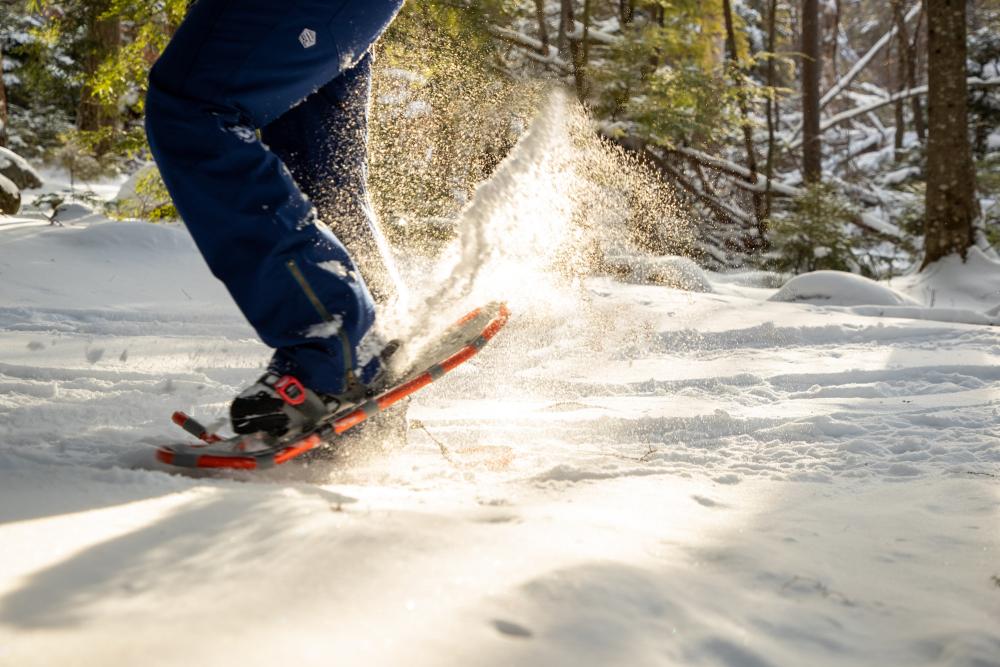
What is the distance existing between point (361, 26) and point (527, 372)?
1525 millimetres

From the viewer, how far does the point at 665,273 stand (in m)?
6.23

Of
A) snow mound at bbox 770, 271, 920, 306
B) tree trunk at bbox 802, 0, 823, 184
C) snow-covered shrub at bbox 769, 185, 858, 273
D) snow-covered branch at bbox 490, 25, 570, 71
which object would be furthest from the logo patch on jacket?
tree trunk at bbox 802, 0, 823, 184

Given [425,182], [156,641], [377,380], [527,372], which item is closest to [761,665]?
[156,641]

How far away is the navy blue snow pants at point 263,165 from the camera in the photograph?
1.54 metres

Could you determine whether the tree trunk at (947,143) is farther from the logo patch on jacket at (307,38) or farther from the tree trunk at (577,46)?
the logo patch on jacket at (307,38)

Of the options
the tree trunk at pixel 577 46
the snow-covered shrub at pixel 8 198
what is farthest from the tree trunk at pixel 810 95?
the snow-covered shrub at pixel 8 198

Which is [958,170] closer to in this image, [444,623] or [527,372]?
[527,372]

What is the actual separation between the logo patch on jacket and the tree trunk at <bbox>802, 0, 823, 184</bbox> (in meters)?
11.5

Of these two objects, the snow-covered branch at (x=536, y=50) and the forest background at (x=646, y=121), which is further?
the snow-covered branch at (x=536, y=50)

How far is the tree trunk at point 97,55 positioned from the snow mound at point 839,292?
275 inches

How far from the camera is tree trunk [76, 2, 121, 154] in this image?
31.1ft

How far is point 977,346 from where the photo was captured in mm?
3248

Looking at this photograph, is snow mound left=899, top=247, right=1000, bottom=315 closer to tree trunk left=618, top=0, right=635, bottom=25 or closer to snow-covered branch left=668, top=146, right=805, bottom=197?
snow-covered branch left=668, top=146, right=805, bottom=197

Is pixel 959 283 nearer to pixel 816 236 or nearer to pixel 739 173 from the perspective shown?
pixel 816 236
